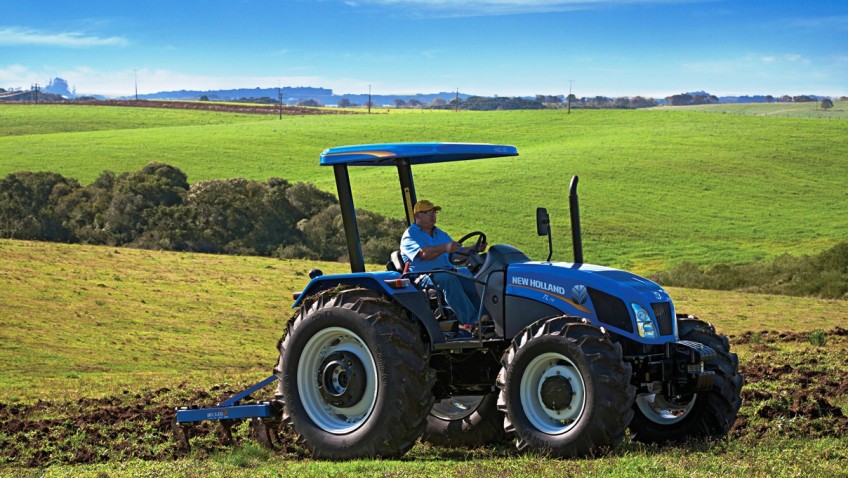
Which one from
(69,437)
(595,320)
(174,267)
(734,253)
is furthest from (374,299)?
(734,253)

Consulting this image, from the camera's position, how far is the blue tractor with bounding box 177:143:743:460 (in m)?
9.60

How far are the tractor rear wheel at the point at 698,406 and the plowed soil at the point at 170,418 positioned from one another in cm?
88

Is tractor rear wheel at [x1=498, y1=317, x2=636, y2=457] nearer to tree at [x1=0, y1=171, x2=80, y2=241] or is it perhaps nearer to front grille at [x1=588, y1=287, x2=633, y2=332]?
front grille at [x1=588, y1=287, x2=633, y2=332]

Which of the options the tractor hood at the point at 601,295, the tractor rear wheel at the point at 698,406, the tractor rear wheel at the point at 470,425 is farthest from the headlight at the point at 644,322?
the tractor rear wheel at the point at 470,425

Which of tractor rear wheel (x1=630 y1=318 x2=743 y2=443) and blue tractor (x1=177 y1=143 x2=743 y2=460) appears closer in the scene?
blue tractor (x1=177 y1=143 x2=743 y2=460)

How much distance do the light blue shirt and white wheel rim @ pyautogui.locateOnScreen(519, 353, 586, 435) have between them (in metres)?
1.78

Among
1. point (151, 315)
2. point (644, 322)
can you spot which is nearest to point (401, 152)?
point (644, 322)

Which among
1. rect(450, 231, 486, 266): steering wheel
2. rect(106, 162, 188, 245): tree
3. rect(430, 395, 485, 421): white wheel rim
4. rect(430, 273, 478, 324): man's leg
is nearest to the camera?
rect(430, 273, 478, 324): man's leg

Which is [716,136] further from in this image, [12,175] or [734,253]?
[12,175]

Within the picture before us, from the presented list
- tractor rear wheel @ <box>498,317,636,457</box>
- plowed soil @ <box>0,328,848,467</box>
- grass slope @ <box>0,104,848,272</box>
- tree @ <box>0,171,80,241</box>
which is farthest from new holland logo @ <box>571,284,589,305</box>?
tree @ <box>0,171,80,241</box>

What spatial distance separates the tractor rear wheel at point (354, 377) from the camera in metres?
10.2

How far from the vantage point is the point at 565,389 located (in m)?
9.67

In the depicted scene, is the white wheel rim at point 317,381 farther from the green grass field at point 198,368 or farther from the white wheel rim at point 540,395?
the white wheel rim at point 540,395

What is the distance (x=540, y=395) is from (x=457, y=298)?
4.90ft
